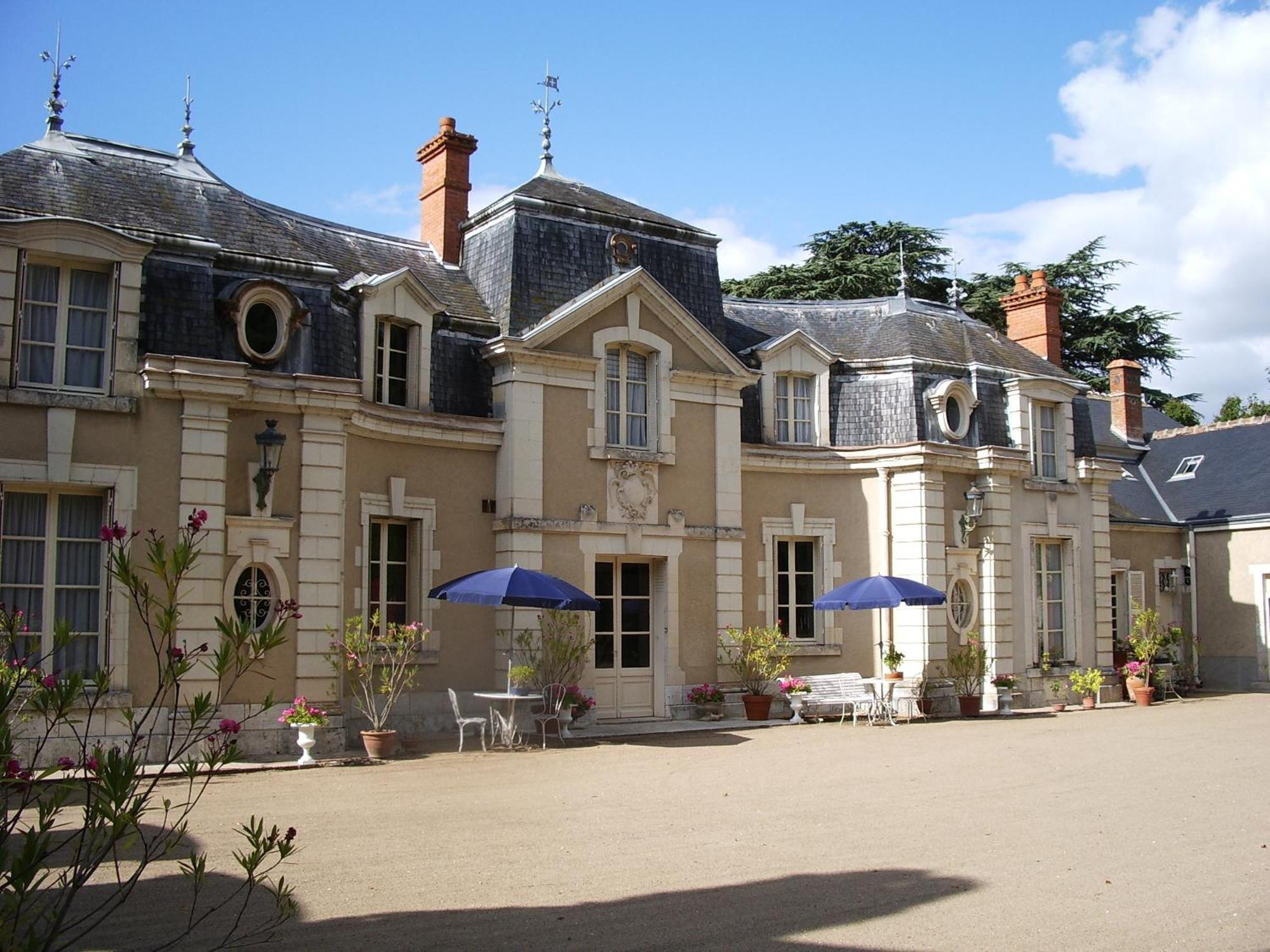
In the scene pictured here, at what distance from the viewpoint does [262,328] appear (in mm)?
12844

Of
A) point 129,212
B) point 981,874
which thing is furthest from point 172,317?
point 981,874

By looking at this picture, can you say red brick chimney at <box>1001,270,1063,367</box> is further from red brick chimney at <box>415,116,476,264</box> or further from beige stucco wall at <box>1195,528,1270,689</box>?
red brick chimney at <box>415,116,476,264</box>

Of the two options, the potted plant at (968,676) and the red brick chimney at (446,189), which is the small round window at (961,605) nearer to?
the potted plant at (968,676)

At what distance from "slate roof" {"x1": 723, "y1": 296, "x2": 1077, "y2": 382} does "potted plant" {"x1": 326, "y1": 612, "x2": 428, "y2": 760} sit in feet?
22.8

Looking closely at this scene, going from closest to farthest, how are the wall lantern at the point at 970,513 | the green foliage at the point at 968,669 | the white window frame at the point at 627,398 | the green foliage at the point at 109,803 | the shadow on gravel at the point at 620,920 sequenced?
1. the green foliage at the point at 109,803
2. the shadow on gravel at the point at 620,920
3. the white window frame at the point at 627,398
4. the green foliage at the point at 968,669
5. the wall lantern at the point at 970,513

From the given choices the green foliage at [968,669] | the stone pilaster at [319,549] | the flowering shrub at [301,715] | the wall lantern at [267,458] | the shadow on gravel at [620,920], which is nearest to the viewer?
the shadow on gravel at [620,920]

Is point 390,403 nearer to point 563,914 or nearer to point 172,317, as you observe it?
point 172,317

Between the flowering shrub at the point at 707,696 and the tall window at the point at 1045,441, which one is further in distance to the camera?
the tall window at the point at 1045,441

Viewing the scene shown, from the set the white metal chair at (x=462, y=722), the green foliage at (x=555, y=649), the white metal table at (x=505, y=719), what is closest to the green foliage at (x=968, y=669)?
the green foliage at (x=555, y=649)

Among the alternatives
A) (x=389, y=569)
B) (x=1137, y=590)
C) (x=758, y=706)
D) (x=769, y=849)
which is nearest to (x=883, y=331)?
(x=758, y=706)

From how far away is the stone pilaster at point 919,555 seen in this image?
57.5ft

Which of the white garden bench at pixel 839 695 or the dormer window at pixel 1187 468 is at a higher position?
the dormer window at pixel 1187 468

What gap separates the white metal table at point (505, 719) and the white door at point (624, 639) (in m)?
1.74

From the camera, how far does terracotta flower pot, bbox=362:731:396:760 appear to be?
12.4 metres
